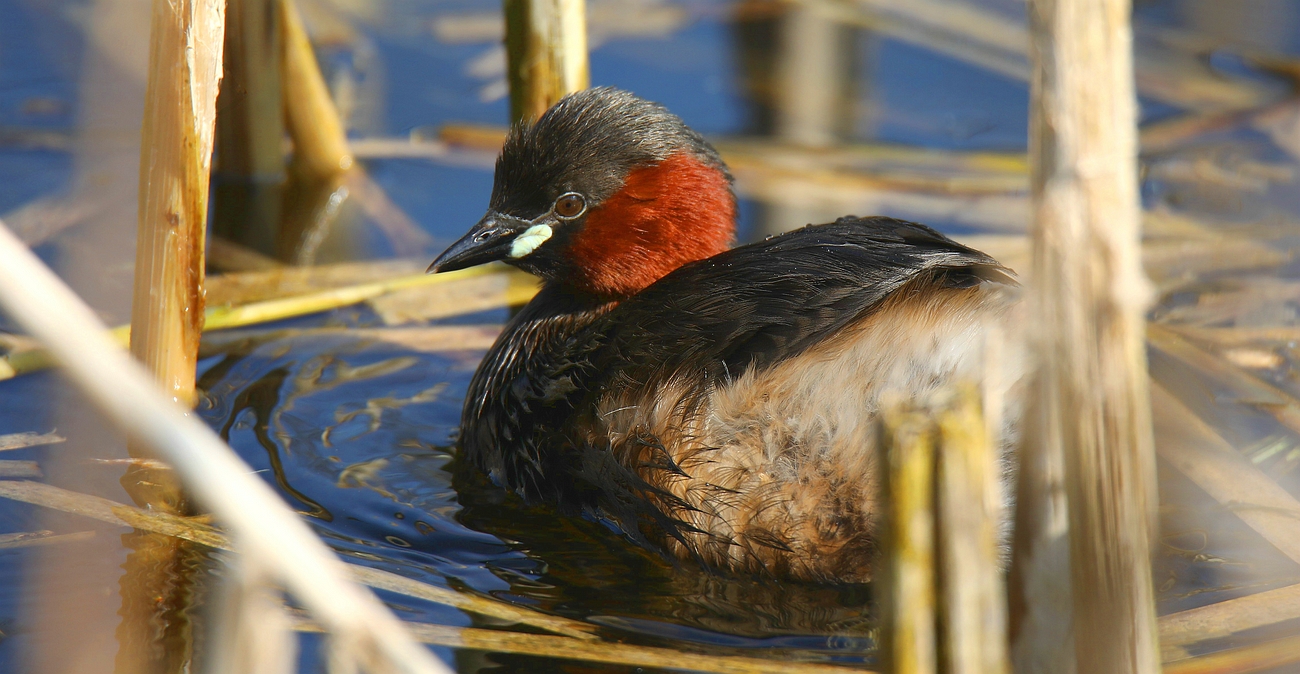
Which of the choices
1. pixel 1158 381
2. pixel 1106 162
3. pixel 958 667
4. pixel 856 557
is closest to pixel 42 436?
pixel 856 557

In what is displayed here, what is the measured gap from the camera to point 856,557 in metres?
2.98

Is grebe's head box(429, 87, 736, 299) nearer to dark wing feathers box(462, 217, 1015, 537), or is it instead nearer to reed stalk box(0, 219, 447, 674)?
dark wing feathers box(462, 217, 1015, 537)

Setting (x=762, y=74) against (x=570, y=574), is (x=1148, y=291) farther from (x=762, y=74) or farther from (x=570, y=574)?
(x=762, y=74)

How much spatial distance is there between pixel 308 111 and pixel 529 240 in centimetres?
212

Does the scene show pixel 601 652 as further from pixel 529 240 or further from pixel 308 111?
Answer: pixel 308 111

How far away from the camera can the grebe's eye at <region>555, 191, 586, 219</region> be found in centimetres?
366

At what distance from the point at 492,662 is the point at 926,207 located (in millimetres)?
3235

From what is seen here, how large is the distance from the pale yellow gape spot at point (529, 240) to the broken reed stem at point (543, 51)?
2.20 feet

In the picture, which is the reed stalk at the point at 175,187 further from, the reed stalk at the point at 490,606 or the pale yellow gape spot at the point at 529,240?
the pale yellow gape spot at the point at 529,240

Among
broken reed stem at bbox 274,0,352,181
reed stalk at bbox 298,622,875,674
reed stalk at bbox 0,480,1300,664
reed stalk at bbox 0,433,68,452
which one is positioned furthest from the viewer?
broken reed stem at bbox 274,0,352,181

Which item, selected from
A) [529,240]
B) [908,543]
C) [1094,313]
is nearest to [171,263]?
[529,240]

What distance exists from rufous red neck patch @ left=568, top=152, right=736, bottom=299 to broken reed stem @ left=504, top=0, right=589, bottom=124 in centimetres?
75

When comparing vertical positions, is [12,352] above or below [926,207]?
below

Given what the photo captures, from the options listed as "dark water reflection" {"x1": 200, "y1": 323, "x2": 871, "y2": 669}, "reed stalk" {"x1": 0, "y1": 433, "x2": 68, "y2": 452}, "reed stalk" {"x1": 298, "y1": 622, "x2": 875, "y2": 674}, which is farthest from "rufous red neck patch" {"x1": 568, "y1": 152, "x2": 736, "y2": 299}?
"reed stalk" {"x1": 0, "y1": 433, "x2": 68, "y2": 452}
